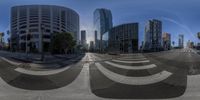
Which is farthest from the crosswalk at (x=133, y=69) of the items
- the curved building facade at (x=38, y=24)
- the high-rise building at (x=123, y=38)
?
the curved building facade at (x=38, y=24)

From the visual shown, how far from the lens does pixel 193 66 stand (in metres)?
1.99

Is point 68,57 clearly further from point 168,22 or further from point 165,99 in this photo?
point 165,99

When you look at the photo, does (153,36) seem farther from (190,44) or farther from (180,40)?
(190,44)

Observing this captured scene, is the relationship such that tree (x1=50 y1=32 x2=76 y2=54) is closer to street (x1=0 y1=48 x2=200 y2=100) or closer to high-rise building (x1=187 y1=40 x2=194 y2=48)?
street (x1=0 y1=48 x2=200 y2=100)

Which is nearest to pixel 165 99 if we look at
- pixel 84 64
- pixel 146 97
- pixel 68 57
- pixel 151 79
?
pixel 146 97

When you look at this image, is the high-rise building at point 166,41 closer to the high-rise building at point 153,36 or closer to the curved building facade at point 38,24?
the high-rise building at point 153,36

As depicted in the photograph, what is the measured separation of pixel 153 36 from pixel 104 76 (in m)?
0.62

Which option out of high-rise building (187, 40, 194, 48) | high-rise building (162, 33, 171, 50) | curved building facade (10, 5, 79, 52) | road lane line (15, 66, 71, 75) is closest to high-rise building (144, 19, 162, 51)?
high-rise building (162, 33, 171, 50)

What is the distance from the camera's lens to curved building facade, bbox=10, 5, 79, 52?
1745 millimetres

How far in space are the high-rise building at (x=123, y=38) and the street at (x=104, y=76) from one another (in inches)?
3.6

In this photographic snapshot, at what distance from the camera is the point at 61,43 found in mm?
1736

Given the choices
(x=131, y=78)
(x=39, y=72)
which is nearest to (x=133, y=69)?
(x=131, y=78)

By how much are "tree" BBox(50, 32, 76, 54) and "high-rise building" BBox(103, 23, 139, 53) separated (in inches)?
13.3

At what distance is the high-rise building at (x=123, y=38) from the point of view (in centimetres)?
181
